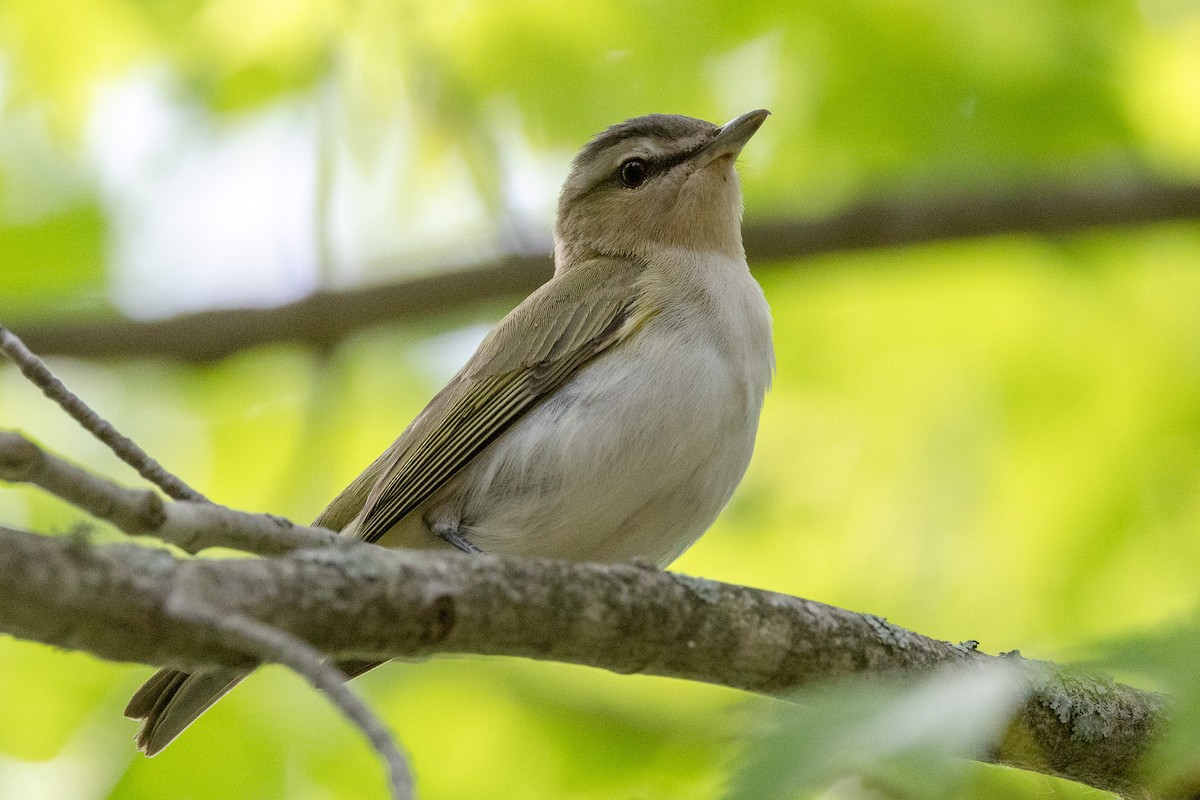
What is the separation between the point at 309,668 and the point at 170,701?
7.68 ft

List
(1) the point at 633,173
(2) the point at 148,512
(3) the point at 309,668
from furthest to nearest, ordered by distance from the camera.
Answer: (1) the point at 633,173, (2) the point at 148,512, (3) the point at 309,668

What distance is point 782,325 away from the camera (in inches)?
310

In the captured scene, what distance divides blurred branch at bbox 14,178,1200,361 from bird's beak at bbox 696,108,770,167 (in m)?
0.77

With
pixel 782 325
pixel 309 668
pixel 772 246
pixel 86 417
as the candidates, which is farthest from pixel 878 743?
pixel 782 325

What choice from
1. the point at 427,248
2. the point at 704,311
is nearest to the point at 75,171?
the point at 427,248

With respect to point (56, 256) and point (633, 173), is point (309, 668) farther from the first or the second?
point (56, 256)

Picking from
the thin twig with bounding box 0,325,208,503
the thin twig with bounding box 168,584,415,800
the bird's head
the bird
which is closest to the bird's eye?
the bird's head

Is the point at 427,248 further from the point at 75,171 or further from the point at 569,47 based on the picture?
the point at 75,171

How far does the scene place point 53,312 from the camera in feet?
23.8

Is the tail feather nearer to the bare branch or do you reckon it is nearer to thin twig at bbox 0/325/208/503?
thin twig at bbox 0/325/208/503

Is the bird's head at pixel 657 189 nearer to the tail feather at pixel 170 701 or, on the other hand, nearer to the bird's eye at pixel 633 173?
the bird's eye at pixel 633 173

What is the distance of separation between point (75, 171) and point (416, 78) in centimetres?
214

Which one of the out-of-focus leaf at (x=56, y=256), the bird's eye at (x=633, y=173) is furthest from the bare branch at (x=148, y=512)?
the out-of-focus leaf at (x=56, y=256)

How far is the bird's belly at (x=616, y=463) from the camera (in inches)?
203
